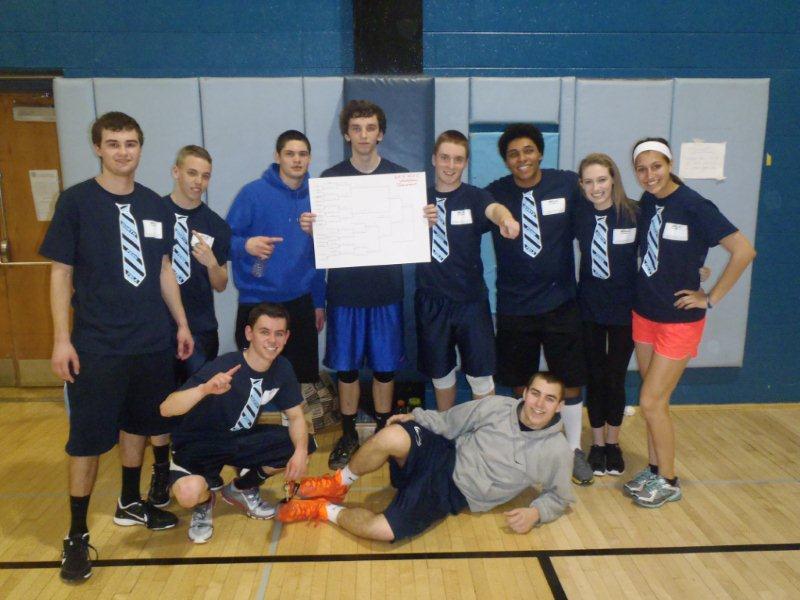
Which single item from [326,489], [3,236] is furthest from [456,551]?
[3,236]

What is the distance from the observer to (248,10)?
4293 mm

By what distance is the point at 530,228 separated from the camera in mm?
3418

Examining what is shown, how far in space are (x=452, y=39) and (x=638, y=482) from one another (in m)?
3.15

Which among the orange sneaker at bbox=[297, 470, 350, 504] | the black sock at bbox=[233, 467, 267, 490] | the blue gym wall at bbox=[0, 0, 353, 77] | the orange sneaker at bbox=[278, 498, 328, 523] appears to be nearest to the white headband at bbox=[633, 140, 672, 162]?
the blue gym wall at bbox=[0, 0, 353, 77]

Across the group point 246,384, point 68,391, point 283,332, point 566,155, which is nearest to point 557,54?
point 566,155

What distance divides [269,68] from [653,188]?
2.74m

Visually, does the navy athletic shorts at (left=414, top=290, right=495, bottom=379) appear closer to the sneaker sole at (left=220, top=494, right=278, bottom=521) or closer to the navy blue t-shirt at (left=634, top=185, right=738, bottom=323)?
the navy blue t-shirt at (left=634, top=185, right=738, bottom=323)

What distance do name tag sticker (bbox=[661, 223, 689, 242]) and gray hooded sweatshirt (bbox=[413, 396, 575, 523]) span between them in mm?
1094

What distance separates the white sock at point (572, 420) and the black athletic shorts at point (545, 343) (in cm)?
19

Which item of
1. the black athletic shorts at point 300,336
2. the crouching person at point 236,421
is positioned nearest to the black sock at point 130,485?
the crouching person at point 236,421

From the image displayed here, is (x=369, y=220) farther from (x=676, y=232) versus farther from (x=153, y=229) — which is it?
(x=676, y=232)

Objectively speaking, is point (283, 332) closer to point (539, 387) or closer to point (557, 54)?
point (539, 387)

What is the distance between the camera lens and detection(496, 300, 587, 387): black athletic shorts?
11.4ft

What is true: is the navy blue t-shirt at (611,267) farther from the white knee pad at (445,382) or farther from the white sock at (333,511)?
the white sock at (333,511)
